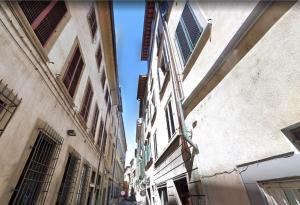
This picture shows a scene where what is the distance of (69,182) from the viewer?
5613 millimetres

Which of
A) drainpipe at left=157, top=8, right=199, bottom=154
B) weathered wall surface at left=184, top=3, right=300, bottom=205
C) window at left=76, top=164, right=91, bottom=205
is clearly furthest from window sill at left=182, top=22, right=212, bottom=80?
window at left=76, top=164, right=91, bottom=205

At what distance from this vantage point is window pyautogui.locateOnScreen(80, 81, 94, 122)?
7.02 meters

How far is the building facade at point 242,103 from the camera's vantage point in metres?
Answer: 1.72

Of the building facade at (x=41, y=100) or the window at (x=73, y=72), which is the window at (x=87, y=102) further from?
the window at (x=73, y=72)

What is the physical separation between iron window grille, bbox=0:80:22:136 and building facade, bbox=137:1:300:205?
3634 millimetres

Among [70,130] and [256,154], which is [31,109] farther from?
[256,154]

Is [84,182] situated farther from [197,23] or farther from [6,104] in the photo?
[197,23]

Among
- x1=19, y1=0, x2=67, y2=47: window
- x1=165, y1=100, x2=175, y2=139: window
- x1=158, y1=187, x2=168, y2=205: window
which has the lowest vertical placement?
x1=158, y1=187, x2=168, y2=205: window

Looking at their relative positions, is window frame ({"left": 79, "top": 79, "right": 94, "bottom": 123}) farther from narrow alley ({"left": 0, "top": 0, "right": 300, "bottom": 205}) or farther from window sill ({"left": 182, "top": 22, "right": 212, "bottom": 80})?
window sill ({"left": 182, "top": 22, "right": 212, "bottom": 80})

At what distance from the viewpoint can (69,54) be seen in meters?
5.20

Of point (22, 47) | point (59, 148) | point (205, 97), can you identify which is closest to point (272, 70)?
point (205, 97)

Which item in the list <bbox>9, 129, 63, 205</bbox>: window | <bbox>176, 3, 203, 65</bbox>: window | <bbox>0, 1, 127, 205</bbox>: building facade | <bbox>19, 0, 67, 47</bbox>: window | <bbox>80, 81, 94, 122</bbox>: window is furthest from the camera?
<bbox>80, 81, 94, 122</bbox>: window

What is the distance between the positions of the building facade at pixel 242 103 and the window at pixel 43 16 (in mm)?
3703

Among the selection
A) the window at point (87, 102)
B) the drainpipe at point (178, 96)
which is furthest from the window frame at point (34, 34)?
the drainpipe at point (178, 96)
